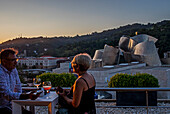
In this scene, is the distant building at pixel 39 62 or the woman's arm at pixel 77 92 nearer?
the woman's arm at pixel 77 92

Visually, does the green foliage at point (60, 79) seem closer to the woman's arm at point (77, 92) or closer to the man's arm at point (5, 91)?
the man's arm at point (5, 91)

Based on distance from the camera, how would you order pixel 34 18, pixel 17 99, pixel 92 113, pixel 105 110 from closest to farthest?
pixel 92 113, pixel 17 99, pixel 105 110, pixel 34 18

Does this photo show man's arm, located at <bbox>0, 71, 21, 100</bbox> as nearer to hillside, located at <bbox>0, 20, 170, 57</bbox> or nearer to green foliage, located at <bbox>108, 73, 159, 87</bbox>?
green foliage, located at <bbox>108, 73, 159, 87</bbox>

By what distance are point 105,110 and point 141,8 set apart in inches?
1005

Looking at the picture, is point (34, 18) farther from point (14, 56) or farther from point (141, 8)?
point (14, 56)

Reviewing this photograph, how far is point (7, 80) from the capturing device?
2613 millimetres

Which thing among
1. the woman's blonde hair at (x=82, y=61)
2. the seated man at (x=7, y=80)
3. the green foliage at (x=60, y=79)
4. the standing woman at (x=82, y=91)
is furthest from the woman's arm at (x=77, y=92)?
the green foliage at (x=60, y=79)

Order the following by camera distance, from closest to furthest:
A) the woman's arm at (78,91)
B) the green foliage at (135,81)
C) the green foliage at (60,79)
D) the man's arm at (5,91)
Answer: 1. the woman's arm at (78,91)
2. the man's arm at (5,91)
3. the green foliage at (135,81)
4. the green foliage at (60,79)

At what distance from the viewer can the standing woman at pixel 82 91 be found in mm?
2162

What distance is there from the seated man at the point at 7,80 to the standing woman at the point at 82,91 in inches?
25.8

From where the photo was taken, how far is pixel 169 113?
4773 millimetres

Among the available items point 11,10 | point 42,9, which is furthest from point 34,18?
point 11,10

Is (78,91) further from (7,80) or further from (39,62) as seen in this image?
(39,62)

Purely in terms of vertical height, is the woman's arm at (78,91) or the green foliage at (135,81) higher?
the woman's arm at (78,91)
